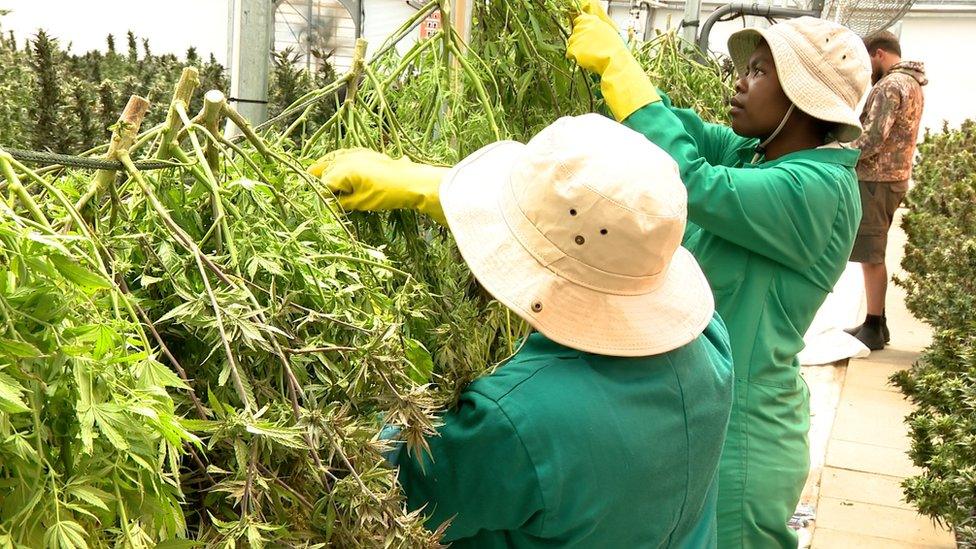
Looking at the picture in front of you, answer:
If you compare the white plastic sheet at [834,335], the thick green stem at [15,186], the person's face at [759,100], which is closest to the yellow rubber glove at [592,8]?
the person's face at [759,100]

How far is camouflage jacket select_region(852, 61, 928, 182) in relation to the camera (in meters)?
5.46

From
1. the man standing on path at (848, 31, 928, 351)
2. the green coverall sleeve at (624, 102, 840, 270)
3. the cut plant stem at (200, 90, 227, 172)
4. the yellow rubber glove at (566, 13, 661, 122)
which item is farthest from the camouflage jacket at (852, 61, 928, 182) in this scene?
the cut plant stem at (200, 90, 227, 172)

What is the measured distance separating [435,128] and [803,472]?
0.98 m

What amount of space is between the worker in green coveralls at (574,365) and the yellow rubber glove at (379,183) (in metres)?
0.09

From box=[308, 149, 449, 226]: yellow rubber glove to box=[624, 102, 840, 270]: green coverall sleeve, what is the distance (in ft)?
1.99

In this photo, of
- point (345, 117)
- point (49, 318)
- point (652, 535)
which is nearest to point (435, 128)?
point (345, 117)

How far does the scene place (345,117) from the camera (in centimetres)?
165

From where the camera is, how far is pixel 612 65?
6.37ft

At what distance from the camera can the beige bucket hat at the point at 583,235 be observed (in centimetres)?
121

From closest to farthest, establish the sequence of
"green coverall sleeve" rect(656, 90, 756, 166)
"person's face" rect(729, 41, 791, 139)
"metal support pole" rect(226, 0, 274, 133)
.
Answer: "metal support pole" rect(226, 0, 274, 133)
"person's face" rect(729, 41, 791, 139)
"green coverall sleeve" rect(656, 90, 756, 166)

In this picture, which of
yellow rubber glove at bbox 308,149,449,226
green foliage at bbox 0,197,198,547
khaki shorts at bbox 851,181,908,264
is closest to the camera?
green foliage at bbox 0,197,198,547

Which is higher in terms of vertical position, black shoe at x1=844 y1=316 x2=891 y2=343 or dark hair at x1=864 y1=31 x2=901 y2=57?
dark hair at x1=864 y1=31 x2=901 y2=57

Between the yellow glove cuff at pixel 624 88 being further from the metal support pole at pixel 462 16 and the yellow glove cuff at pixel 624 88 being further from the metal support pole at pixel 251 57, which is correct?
the metal support pole at pixel 251 57

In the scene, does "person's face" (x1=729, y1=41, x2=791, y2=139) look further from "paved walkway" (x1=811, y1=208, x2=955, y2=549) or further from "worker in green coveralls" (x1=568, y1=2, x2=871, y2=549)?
"paved walkway" (x1=811, y1=208, x2=955, y2=549)
